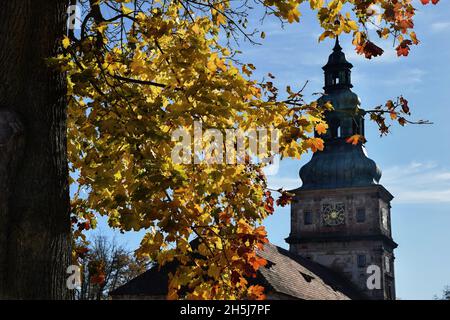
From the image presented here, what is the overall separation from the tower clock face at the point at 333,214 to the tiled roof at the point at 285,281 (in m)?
4.47

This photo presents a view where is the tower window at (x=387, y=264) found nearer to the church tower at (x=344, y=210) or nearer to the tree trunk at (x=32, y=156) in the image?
the church tower at (x=344, y=210)

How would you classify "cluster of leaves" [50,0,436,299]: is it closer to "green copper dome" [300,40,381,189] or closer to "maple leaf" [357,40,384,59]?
"maple leaf" [357,40,384,59]

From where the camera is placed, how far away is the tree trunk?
700 cm

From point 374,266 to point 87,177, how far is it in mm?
50210

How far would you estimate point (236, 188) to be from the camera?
915 centimetres

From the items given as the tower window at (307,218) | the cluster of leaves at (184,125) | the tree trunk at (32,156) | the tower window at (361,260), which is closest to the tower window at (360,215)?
the tower window at (361,260)

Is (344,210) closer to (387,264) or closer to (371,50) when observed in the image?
(387,264)

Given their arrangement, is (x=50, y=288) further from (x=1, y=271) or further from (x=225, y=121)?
(x=225, y=121)

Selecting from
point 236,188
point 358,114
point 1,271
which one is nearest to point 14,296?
point 1,271

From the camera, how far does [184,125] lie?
7922 millimetres

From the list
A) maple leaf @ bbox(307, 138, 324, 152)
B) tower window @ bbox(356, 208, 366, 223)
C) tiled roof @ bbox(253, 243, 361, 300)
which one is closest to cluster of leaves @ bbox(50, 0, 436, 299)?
maple leaf @ bbox(307, 138, 324, 152)

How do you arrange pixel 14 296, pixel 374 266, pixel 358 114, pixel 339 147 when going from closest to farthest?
pixel 14 296 < pixel 358 114 < pixel 374 266 < pixel 339 147

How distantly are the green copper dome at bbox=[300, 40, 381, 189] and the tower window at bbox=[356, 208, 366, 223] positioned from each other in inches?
78.4

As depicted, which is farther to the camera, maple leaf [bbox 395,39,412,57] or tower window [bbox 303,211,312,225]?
tower window [bbox 303,211,312,225]
